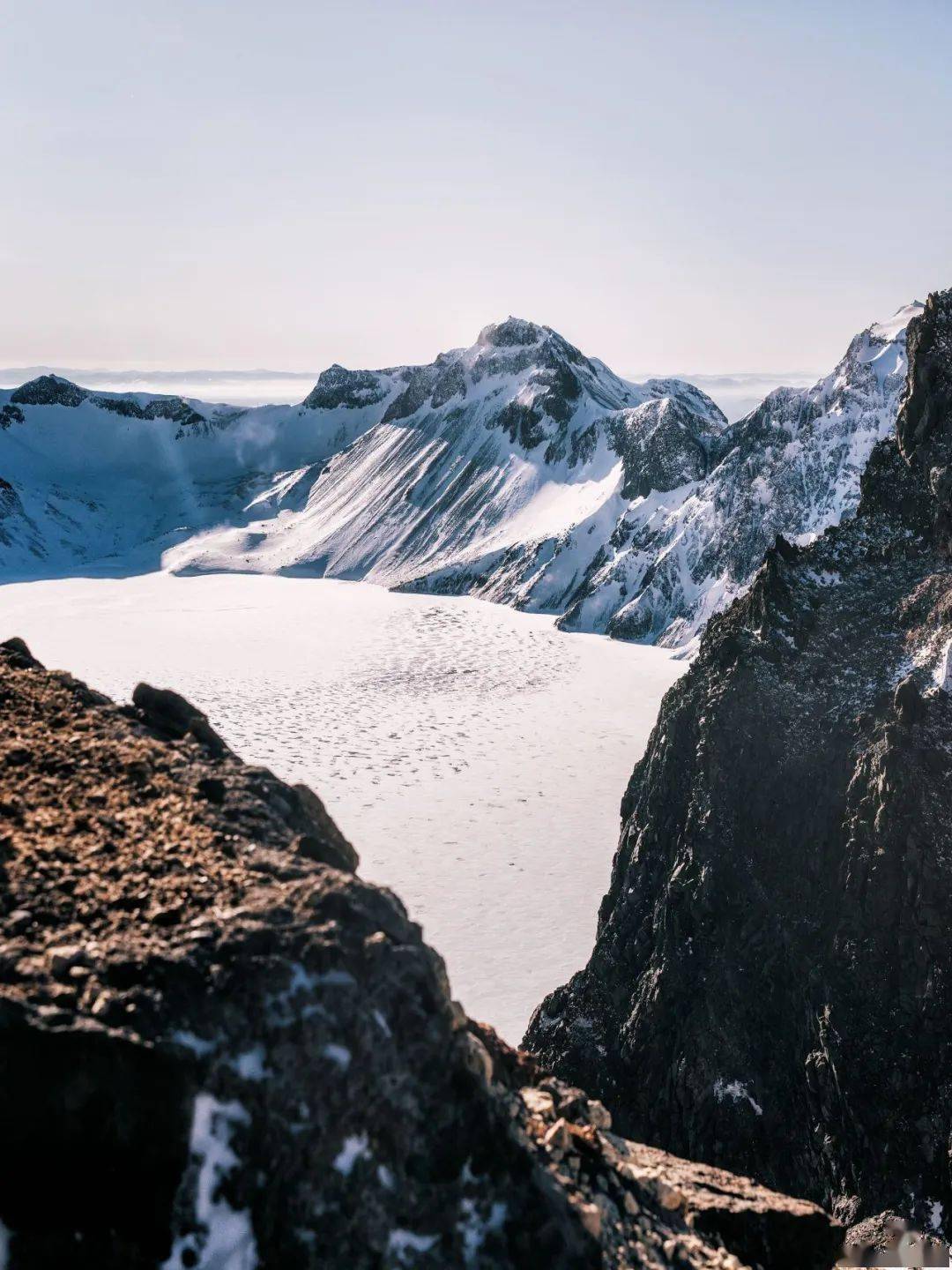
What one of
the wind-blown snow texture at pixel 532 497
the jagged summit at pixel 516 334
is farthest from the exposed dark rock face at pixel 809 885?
the jagged summit at pixel 516 334

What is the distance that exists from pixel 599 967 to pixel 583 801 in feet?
76.5

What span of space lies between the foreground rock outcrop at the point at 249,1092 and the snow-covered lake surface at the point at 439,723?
2240 cm

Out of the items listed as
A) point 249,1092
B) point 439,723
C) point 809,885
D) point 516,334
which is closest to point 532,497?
point 516,334

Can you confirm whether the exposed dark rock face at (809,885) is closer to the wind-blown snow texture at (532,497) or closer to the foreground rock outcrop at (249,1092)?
the foreground rock outcrop at (249,1092)

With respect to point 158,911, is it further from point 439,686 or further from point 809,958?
point 439,686

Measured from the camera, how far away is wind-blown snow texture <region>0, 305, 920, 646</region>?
301 feet

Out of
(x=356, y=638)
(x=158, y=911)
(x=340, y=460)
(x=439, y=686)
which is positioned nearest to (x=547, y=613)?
(x=356, y=638)

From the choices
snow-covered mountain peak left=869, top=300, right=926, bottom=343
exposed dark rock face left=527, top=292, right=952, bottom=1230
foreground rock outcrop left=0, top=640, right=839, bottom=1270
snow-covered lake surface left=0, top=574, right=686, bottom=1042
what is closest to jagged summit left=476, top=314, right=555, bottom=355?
snow-covered lake surface left=0, top=574, right=686, bottom=1042

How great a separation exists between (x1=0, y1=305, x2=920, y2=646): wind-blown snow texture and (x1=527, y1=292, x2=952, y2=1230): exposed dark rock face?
192ft

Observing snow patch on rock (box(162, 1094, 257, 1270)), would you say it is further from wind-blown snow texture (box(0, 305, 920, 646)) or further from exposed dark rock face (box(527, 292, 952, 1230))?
wind-blown snow texture (box(0, 305, 920, 646))

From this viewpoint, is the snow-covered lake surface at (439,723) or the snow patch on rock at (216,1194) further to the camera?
the snow-covered lake surface at (439,723)

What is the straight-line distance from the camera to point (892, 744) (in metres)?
23.8

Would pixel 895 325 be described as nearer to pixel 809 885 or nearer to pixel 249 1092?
pixel 809 885

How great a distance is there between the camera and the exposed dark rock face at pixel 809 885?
21.5 meters
